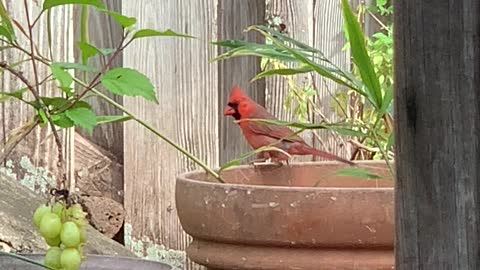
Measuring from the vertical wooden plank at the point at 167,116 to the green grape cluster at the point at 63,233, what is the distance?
1.35 metres

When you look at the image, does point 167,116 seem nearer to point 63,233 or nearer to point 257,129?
point 257,129

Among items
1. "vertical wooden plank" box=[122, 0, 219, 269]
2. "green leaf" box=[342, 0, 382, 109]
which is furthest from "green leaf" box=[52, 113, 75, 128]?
"vertical wooden plank" box=[122, 0, 219, 269]

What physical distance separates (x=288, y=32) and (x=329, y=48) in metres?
0.14

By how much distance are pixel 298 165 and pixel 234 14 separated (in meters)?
0.69

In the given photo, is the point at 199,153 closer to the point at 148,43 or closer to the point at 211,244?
the point at 148,43

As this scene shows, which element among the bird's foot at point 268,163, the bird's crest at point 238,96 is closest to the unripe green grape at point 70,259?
the bird's foot at point 268,163

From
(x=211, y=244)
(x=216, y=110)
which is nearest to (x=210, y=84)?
(x=216, y=110)

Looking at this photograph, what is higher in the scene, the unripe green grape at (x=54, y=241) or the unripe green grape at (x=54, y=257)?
the unripe green grape at (x=54, y=241)

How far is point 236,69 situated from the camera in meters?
2.47

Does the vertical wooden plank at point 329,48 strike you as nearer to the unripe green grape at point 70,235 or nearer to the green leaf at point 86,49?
the green leaf at point 86,49

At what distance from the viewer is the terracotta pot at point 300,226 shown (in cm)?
147

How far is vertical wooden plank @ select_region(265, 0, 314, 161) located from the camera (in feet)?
7.91

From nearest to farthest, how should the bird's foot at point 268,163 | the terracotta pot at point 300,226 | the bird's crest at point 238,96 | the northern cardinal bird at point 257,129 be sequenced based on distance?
the terracotta pot at point 300,226 → the bird's foot at point 268,163 → the northern cardinal bird at point 257,129 → the bird's crest at point 238,96

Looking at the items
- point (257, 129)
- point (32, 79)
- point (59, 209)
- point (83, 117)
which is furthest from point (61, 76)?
point (32, 79)
